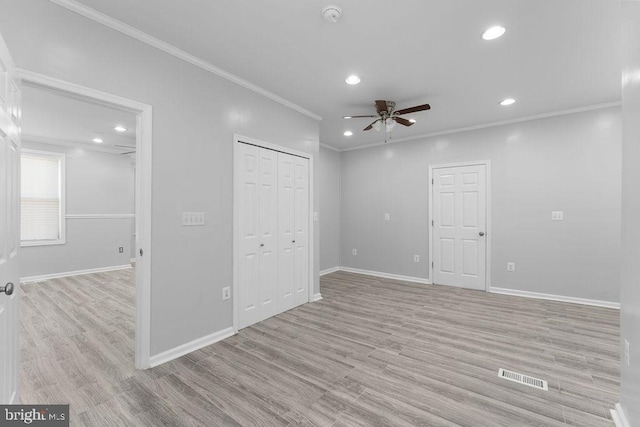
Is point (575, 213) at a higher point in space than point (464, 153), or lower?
lower

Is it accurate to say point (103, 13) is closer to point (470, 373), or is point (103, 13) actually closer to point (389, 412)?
point (389, 412)

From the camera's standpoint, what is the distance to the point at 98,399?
195 centimetres

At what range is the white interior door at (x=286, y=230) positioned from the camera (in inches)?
143

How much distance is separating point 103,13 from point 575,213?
589 centimetres

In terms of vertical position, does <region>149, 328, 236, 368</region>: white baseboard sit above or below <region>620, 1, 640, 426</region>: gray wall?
below

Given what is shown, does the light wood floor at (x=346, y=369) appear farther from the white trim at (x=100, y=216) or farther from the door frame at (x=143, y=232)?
the white trim at (x=100, y=216)

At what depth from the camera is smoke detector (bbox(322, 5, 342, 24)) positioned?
1.99 meters

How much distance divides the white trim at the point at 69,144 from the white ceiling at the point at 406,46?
16.3ft

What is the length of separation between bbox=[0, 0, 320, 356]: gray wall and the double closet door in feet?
0.65

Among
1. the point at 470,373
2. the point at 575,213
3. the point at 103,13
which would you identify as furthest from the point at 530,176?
the point at 103,13

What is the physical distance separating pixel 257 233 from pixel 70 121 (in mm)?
3884

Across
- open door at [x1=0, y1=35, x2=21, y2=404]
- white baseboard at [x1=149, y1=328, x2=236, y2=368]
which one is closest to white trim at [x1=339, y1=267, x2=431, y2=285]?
white baseboard at [x1=149, y1=328, x2=236, y2=368]

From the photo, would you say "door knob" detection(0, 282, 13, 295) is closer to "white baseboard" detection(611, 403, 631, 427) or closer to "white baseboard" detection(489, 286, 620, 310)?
"white baseboard" detection(611, 403, 631, 427)

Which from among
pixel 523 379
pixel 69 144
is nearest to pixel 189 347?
pixel 523 379
